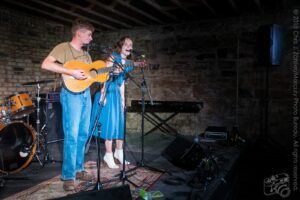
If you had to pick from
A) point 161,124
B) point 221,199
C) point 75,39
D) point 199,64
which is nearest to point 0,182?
point 75,39

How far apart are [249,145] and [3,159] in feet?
15.5

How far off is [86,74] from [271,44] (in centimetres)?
398

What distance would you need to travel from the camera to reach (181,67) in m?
6.66

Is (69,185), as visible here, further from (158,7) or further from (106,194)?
(158,7)

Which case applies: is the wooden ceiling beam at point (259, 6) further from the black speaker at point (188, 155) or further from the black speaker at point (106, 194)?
the black speaker at point (106, 194)

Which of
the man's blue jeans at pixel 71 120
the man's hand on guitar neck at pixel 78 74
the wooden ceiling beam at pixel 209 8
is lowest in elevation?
the man's blue jeans at pixel 71 120

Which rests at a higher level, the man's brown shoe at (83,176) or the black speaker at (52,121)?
the black speaker at (52,121)

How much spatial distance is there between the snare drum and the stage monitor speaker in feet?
14.8

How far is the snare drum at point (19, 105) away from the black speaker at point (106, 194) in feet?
7.43

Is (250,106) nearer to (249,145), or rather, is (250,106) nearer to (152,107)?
(249,145)

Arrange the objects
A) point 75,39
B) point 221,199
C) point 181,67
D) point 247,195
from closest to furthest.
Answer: point 75,39 → point 221,199 → point 247,195 → point 181,67

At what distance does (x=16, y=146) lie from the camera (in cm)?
355

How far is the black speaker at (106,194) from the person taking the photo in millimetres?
1834

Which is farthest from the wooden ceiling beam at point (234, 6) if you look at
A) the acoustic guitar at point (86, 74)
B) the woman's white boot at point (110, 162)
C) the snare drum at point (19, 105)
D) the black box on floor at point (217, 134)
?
the snare drum at point (19, 105)
